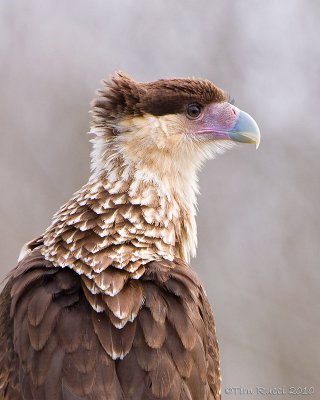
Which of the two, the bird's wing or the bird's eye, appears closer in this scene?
the bird's wing

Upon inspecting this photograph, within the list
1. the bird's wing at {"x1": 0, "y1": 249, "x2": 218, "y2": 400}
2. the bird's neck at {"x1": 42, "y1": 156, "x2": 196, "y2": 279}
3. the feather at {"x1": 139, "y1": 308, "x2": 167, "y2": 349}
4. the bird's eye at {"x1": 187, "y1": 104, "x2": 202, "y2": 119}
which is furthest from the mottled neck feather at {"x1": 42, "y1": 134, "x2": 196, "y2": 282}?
the bird's eye at {"x1": 187, "y1": 104, "x2": 202, "y2": 119}

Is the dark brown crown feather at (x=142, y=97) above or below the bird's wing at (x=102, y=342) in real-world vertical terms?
above

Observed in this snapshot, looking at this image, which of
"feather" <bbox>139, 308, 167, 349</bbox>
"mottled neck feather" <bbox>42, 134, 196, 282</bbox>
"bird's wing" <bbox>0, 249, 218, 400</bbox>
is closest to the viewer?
"bird's wing" <bbox>0, 249, 218, 400</bbox>

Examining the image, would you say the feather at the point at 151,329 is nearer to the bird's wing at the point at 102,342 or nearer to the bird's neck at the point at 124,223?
the bird's wing at the point at 102,342

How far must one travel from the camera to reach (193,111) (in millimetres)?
5398

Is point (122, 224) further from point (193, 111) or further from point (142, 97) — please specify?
point (193, 111)

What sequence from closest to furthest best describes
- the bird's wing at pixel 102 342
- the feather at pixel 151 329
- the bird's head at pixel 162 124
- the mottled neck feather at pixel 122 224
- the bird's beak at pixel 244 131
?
1. the bird's wing at pixel 102 342
2. the feather at pixel 151 329
3. the mottled neck feather at pixel 122 224
4. the bird's head at pixel 162 124
5. the bird's beak at pixel 244 131

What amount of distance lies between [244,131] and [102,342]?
1603mm

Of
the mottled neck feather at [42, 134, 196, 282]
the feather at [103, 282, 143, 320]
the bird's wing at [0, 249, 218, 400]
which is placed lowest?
the bird's wing at [0, 249, 218, 400]

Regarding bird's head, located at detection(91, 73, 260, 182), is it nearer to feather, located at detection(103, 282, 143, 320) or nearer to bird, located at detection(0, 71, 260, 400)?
bird, located at detection(0, 71, 260, 400)

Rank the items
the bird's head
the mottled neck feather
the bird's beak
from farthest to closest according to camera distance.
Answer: the bird's beak, the bird's head, the mottled neck feather

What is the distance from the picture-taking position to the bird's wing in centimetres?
420

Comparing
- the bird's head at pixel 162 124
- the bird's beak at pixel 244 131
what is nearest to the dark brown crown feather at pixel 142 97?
the bird's head at pixel 162 124

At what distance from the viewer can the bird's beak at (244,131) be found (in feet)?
17.6
